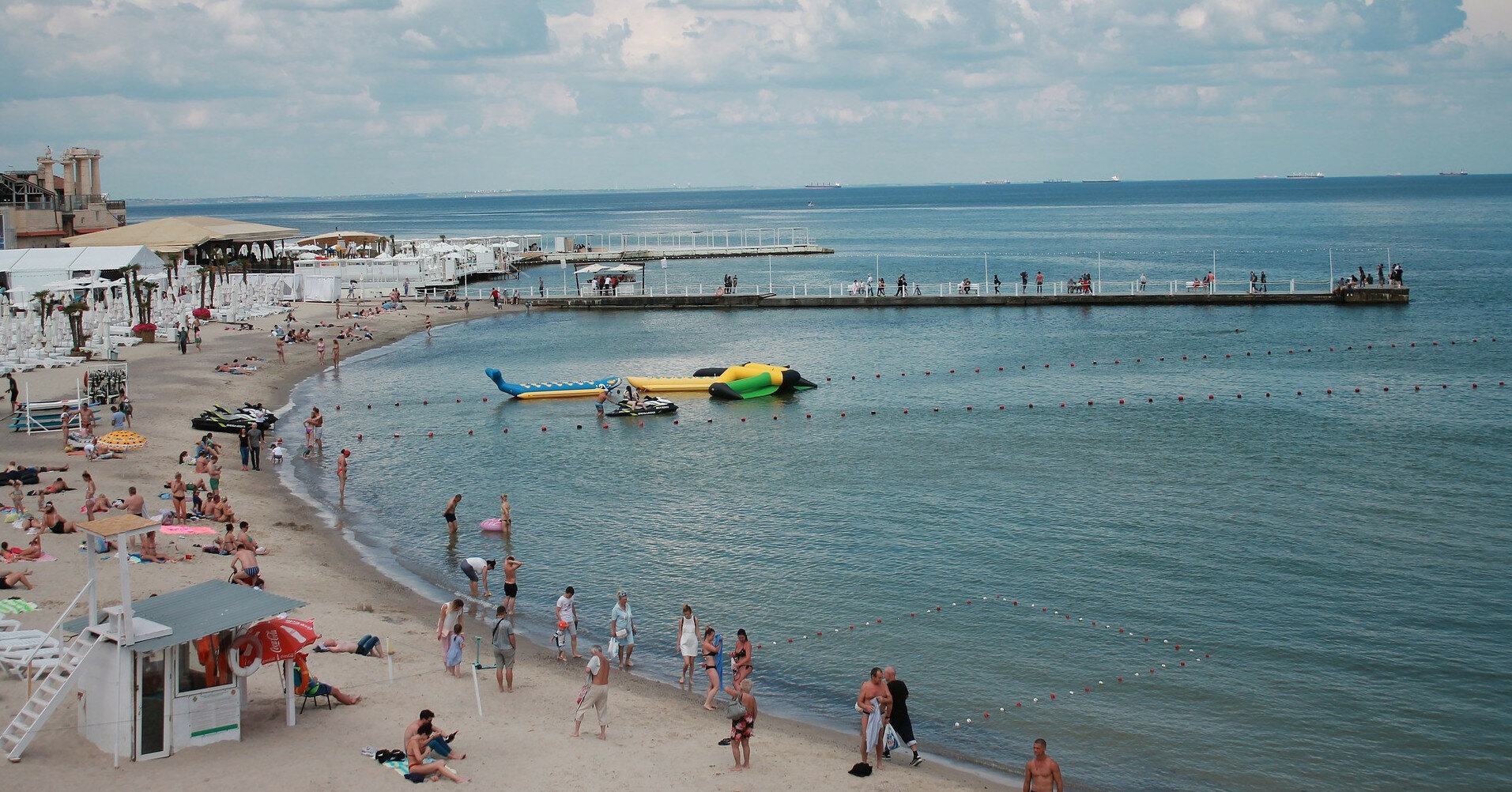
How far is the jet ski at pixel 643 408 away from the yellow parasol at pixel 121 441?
1536 centimetres

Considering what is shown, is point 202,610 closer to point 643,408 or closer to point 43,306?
point 643,408

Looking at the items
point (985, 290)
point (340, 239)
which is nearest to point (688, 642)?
point (985, 290)

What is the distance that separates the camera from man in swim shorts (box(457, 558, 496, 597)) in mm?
23781

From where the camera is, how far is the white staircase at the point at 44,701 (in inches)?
550

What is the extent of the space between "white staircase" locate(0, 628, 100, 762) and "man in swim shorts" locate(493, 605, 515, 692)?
5.57 m

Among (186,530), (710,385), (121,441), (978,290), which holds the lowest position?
(186,530)

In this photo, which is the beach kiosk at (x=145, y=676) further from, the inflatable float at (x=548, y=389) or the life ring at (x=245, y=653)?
the inflatable float at (x=548, y=389)

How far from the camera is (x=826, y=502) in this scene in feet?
99.9

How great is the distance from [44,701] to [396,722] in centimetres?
417

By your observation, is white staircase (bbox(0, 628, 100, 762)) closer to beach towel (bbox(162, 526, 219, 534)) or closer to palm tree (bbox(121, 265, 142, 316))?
beach towel (bbox(162, 526, 219, 534))

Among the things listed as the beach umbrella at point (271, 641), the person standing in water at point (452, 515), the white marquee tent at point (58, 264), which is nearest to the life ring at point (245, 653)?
the beach umbrella at point (271, 641)

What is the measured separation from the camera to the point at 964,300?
7325cm

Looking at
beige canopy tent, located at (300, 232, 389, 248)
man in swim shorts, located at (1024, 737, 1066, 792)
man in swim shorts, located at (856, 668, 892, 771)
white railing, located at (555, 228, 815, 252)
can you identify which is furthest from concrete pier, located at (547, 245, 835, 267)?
man in swim shorts, located at (1024, 737, 1066, 792)

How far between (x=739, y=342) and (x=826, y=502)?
30896 millimetres
